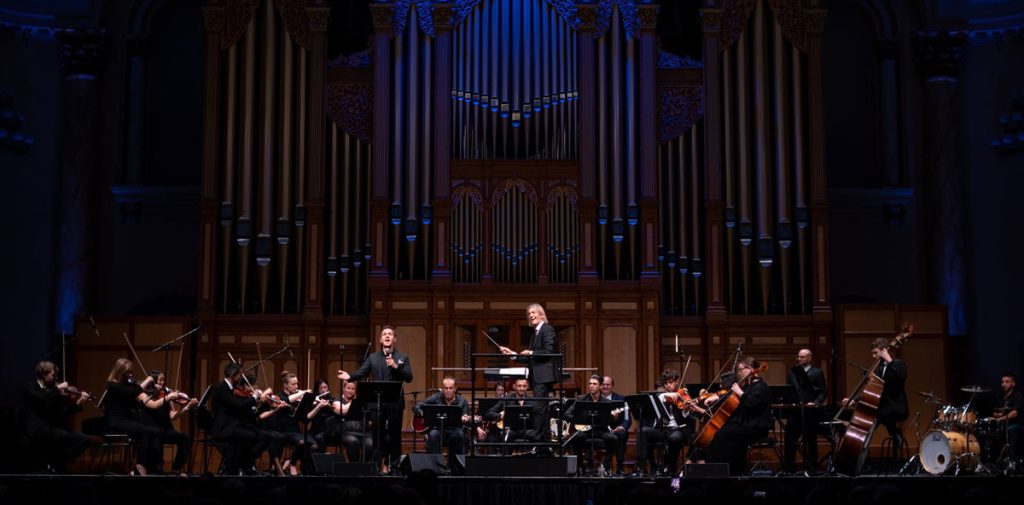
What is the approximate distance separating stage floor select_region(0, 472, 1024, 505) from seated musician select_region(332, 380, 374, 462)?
2.40 meters

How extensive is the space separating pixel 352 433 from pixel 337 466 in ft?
4.73

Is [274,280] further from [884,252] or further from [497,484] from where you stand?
[884,252]

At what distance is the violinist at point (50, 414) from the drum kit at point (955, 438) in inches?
337

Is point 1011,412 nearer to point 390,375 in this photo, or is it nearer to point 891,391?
point 891,391

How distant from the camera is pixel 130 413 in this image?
12.5m

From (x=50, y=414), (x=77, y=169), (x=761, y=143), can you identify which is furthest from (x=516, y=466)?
(x=77, y=169)

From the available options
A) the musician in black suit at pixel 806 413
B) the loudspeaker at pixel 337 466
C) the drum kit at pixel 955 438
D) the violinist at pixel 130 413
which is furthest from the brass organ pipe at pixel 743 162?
the violinist at pixel 130 413

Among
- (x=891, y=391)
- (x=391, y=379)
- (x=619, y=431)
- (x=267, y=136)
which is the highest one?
(x=267, y=136)

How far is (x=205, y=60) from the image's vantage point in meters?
17.0

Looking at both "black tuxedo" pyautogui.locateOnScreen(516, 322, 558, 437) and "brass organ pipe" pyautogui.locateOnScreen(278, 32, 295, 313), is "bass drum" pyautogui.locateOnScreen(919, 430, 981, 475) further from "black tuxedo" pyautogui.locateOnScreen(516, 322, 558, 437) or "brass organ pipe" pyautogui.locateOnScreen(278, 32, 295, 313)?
"brass organ pipe" pyautogui.locateOnScreen(278, 32, 295, 313)

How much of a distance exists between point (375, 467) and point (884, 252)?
8549mm

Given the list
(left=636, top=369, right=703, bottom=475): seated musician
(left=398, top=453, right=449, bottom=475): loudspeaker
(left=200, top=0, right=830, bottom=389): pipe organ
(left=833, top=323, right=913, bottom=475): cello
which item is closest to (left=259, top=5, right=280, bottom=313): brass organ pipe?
(left=200, top=0, right=830, bottom=389): pipe organ

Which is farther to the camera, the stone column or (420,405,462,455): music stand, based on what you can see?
the stone column

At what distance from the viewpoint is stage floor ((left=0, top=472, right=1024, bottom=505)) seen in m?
6.20
